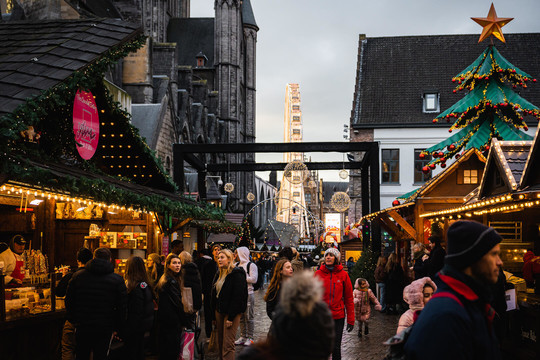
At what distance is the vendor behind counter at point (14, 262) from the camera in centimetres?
945

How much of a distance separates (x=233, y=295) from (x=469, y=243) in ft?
19.7

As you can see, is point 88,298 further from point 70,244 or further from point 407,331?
point 70,244

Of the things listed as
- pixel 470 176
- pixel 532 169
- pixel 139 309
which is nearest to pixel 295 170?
pixel 470 176

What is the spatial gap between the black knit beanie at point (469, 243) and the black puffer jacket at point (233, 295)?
5859 millimetres

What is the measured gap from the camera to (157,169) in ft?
43.1

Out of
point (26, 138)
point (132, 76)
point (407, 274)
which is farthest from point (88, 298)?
point (132, 76)

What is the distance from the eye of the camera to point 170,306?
792cm

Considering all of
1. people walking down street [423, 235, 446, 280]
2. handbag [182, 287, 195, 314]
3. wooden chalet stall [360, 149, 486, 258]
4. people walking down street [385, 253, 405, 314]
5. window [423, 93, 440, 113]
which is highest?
window [423, 93, 440, 113]

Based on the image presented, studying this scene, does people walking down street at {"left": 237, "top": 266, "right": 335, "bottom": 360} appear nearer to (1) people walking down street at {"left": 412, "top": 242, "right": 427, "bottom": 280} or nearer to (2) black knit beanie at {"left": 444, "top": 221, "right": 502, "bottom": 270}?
(2) black knit beanie at {"left": 444, "top": 221, "right": 502, "bottom": 270}

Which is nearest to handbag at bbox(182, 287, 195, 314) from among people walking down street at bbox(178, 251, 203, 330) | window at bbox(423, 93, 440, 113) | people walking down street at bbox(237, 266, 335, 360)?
people walking down street at bbox(178, 251, 203, 330)

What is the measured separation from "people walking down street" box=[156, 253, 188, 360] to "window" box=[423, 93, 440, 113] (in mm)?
28130

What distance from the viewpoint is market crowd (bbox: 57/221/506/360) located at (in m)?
2.53

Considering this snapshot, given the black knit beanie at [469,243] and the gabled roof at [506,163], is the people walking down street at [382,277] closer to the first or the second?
the gabled roof at [506,163]

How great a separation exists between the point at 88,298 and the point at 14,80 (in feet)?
9.32
